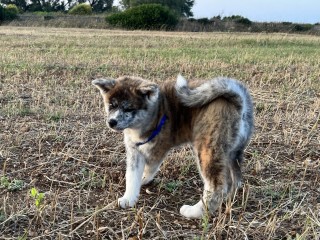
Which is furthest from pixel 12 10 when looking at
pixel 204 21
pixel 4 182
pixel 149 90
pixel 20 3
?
pixel 149 90

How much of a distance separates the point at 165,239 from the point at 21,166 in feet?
6.85

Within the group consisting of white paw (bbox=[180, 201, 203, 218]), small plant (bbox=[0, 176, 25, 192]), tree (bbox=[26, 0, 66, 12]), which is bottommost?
tree (bbox=[26, 0, 66, 12])

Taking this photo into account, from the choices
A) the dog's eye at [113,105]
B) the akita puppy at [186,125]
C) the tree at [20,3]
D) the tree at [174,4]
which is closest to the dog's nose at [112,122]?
the akita puppy at [186,125]

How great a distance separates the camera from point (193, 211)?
12.4 feet

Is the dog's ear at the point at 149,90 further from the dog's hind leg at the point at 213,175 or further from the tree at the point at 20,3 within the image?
the tree at the point at 20,3

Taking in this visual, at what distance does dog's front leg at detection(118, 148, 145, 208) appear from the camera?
3.97 metres

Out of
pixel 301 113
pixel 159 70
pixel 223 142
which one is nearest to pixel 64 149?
pixel 223 142

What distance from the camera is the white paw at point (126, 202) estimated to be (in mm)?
3926

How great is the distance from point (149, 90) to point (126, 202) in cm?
105

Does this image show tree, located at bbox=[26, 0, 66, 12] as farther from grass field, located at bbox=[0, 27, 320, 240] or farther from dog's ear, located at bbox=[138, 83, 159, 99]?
dog's ear, located at bbox=[138, 83, 159, 99]

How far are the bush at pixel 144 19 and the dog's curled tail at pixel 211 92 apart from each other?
32.2m

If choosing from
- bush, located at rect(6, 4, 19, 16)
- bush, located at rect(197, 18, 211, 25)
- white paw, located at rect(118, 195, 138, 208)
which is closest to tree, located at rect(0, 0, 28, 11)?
bush, located at rect(6, 4, 19, 16)

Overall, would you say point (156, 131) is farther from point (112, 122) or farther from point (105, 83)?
point (105, 83)

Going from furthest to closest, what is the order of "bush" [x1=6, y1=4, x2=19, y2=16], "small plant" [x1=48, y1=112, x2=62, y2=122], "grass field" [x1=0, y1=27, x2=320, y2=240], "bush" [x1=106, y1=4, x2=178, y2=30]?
1. "bush" [x1=6, y1=4, x2=19, y2=16]
2. "bush" [x1=106, y1=4, x2=178, y2=30]
3. "small plant" [x1=48, y1=112, x2=62, y2=122]
4. "grass field" [x1=0, y1=27, x2=320, y2=240]
